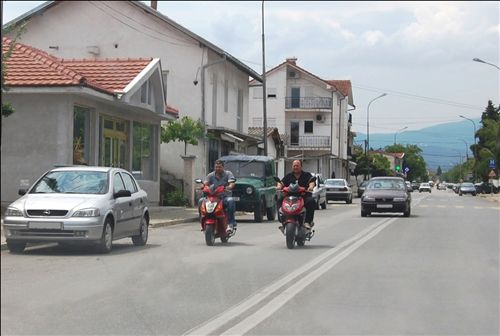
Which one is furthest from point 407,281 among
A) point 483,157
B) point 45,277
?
point 483,157

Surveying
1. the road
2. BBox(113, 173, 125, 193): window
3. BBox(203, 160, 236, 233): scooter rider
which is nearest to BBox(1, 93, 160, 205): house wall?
the road

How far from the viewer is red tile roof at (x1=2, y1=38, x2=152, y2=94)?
9188mm

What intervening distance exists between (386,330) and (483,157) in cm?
7537

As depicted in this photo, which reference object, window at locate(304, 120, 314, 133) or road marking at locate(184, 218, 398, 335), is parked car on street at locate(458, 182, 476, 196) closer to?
window at locate(304, 120, 314, 133)

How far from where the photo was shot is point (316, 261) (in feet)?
42.2

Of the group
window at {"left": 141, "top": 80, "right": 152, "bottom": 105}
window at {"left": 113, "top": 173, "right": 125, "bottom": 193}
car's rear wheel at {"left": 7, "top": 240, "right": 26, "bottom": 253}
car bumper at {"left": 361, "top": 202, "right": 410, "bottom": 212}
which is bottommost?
car bumper at {"left": 361, "top": 202, "right": 410, "bottom": 212}

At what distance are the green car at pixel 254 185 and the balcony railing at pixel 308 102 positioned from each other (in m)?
49.4

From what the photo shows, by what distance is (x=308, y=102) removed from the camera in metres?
75.0

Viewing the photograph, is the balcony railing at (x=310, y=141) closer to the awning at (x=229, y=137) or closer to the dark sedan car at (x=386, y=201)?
the awning at (x=229, y=137)

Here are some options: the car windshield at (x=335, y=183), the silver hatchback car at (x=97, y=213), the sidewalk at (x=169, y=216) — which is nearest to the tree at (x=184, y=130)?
the sidewalk at (x=169, y=216)

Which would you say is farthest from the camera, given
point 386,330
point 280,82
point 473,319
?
point 280,82

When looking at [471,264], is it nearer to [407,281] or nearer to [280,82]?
[407,281]

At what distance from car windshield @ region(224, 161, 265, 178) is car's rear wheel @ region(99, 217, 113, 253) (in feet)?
39.3

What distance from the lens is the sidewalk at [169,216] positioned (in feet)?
70.7
